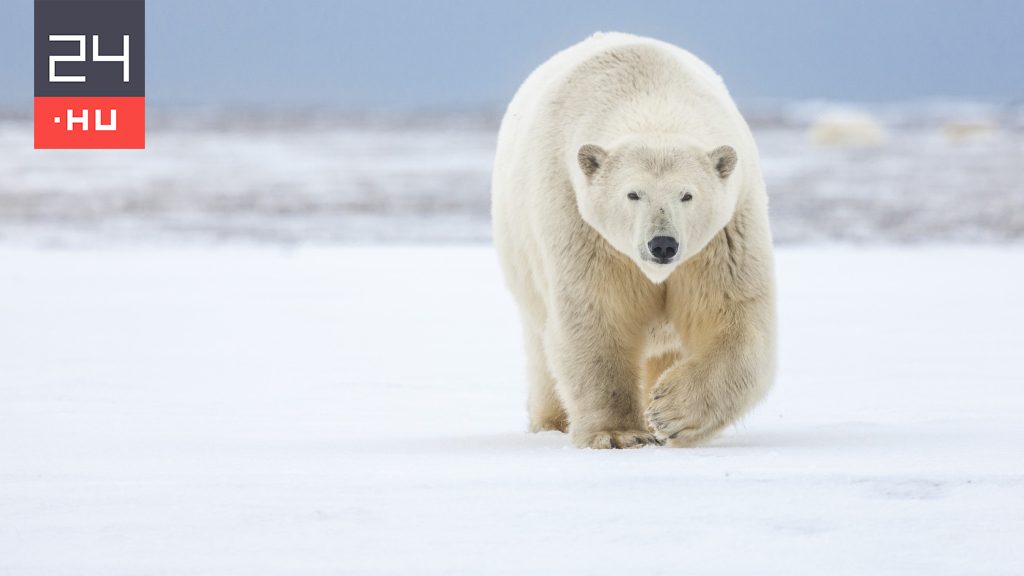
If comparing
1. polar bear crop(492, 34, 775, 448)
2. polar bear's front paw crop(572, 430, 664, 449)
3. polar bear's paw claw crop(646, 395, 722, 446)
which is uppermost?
polar bear crop(492, 34, 775, 448)

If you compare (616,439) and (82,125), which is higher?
(82,125)

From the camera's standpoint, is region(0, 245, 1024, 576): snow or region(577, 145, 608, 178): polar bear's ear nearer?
region(0, 245, 1024, 576): snow

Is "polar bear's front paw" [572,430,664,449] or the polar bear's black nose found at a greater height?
the polar bear's black nose

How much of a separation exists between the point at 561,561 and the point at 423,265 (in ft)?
28.4

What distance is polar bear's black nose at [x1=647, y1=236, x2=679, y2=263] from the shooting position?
13.5 feet

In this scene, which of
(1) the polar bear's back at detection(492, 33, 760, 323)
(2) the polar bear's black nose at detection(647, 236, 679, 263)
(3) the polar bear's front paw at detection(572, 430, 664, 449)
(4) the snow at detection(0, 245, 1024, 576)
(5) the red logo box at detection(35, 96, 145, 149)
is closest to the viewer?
(4) the snow at detection(0, 245, 1024, 576)

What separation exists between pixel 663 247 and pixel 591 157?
475mm

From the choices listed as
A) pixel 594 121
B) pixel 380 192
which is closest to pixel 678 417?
pixel 594 121

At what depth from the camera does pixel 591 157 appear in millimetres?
4465

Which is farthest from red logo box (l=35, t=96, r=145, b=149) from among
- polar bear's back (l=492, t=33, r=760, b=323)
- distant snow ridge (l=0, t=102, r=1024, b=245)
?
polar bear's back (l=492, t=33, r=760, b=323)

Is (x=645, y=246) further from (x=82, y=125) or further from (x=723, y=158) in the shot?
(x=82, y=125)

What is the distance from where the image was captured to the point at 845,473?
3633 millimetres

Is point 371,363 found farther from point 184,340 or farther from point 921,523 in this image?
point 921,523

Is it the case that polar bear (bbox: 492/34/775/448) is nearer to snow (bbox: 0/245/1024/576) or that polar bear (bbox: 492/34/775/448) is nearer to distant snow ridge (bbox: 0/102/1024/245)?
snow (bbox: 0/245/1024/576)
